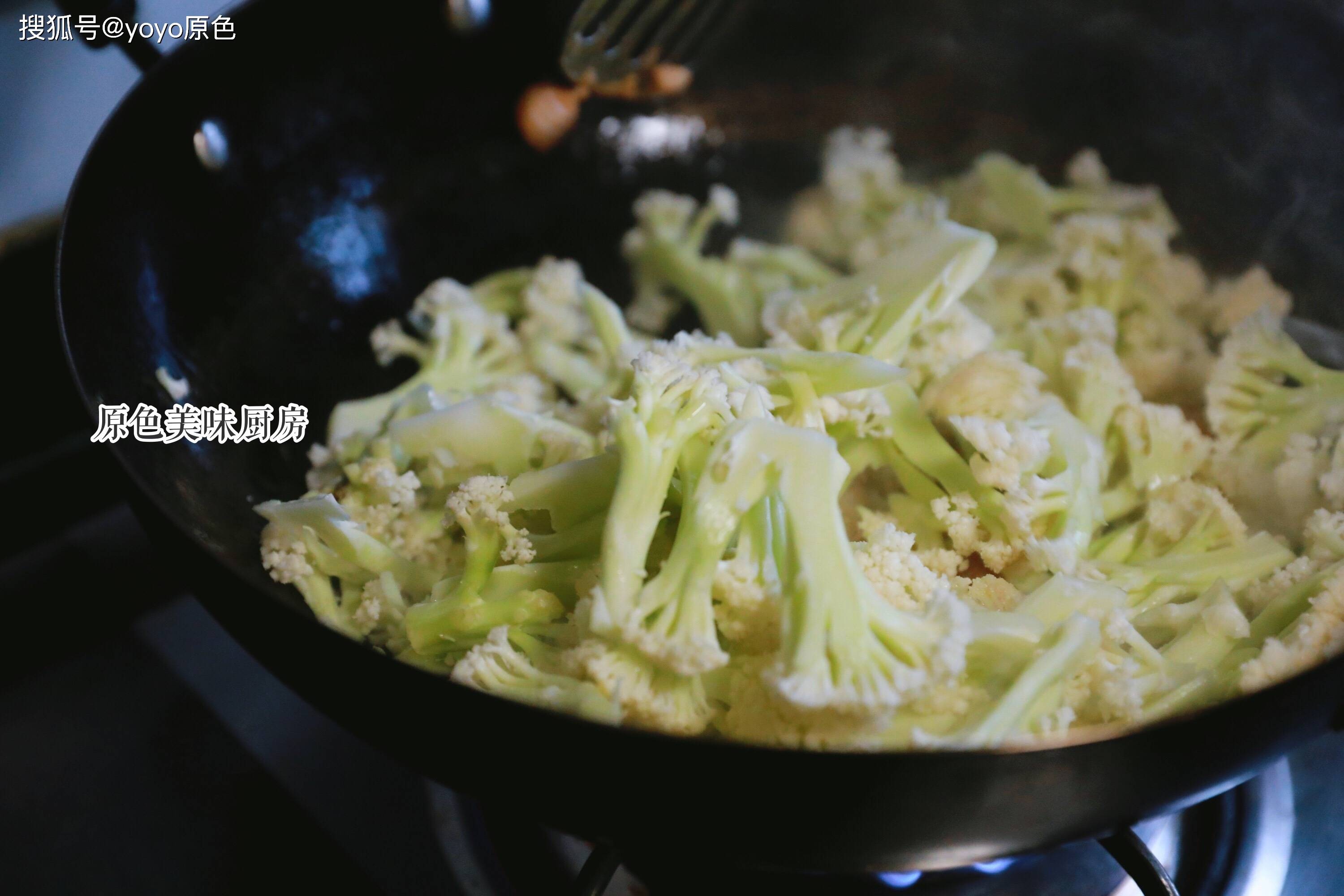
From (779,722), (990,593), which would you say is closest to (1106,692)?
(990,593)

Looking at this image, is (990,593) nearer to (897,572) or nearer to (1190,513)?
(897,572)

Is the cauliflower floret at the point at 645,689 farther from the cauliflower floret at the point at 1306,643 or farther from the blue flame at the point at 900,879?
the cauliflower floret at the point at 1306,643

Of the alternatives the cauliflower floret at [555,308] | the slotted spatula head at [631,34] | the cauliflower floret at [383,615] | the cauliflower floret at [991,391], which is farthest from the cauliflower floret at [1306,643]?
the slotted spatula head at [631,34]

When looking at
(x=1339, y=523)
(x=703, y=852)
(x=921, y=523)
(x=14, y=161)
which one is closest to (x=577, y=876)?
(x=703, y=852)

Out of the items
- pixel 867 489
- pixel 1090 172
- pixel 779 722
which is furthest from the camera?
pixel 1090 172

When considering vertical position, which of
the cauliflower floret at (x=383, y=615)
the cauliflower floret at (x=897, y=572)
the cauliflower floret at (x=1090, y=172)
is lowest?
the cauliflower floret at (x=383, y=615)

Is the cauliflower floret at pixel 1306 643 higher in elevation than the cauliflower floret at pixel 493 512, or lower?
higher

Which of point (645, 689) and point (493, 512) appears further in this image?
point (493, 512)
